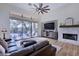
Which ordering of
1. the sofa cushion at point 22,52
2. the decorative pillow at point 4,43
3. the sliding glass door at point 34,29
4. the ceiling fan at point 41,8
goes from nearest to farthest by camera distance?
the sofa cushion at point 22,52 → the decorative pillow at point 4,43 → the ceiling fan at point 41,8 → the sliding glass door at point 34,29

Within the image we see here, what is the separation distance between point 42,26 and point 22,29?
53 cm

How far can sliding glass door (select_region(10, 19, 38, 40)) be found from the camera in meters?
2.52

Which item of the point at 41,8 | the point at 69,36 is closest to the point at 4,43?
the point at 41,8

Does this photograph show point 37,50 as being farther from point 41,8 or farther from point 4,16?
point 4,16

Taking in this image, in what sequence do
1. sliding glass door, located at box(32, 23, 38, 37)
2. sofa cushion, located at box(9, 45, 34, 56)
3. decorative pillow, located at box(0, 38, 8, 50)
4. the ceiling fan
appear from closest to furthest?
sofa cushion, located at box(9, 45, 34, 56) → decorative pillow, located at box(0, 38, 8, 50) → the ceiling fan → sliding glass door, located at box(32, 23, 38, 37)

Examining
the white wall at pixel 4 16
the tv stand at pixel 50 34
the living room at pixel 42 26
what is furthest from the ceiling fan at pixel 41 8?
the white wall at pixel 4 16

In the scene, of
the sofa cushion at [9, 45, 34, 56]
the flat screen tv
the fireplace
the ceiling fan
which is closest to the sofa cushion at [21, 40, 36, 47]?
the sofa cushion at [9, 45, 34, 56]

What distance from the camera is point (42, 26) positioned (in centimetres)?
278

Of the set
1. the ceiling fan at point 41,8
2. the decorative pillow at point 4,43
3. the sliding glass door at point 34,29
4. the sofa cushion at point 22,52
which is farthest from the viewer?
the sliding glass door at point 34,29

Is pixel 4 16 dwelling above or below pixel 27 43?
above

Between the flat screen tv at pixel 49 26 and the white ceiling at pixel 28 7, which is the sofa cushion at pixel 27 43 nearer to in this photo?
the flat screen tv at pixel 49 26

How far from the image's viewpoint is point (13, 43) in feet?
8.20

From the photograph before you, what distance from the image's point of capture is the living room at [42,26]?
2.44 meters

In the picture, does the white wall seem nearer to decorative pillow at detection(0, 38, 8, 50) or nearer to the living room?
the living room
